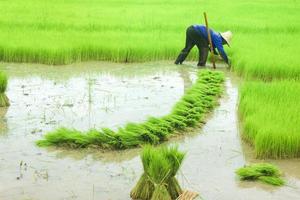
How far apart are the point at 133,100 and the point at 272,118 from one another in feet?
5.69

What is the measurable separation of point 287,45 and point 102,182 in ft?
17.9

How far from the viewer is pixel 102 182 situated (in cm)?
384

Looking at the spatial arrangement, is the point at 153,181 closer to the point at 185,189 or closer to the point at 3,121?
the point at 185,189

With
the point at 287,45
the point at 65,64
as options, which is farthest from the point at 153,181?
the point at 287,45

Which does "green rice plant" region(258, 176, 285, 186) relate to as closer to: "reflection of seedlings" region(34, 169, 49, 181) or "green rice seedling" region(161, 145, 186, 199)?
"green rice seedling" region(161, 145, 186, 199)

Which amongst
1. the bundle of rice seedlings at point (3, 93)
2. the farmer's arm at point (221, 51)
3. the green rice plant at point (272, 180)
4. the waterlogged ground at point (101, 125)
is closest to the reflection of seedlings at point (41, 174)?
the waterlogged ground at point (101, 125)

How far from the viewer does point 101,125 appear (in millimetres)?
5203

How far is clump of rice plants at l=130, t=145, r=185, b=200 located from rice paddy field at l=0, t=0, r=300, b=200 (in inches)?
6.2

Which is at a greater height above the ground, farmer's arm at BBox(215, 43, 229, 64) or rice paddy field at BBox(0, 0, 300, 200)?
farmer's arm at BBox(215, 43, 229, 64)

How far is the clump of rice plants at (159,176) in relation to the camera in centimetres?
338

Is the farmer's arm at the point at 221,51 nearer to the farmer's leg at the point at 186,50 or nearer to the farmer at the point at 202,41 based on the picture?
the farmer at the point at 202,41

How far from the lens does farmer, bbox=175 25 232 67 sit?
25.3 ft

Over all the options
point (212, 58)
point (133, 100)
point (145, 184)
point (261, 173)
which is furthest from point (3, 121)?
point (212, 58)

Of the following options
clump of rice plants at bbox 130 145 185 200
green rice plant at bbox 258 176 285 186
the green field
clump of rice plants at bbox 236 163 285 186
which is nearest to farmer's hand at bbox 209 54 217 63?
the green field
